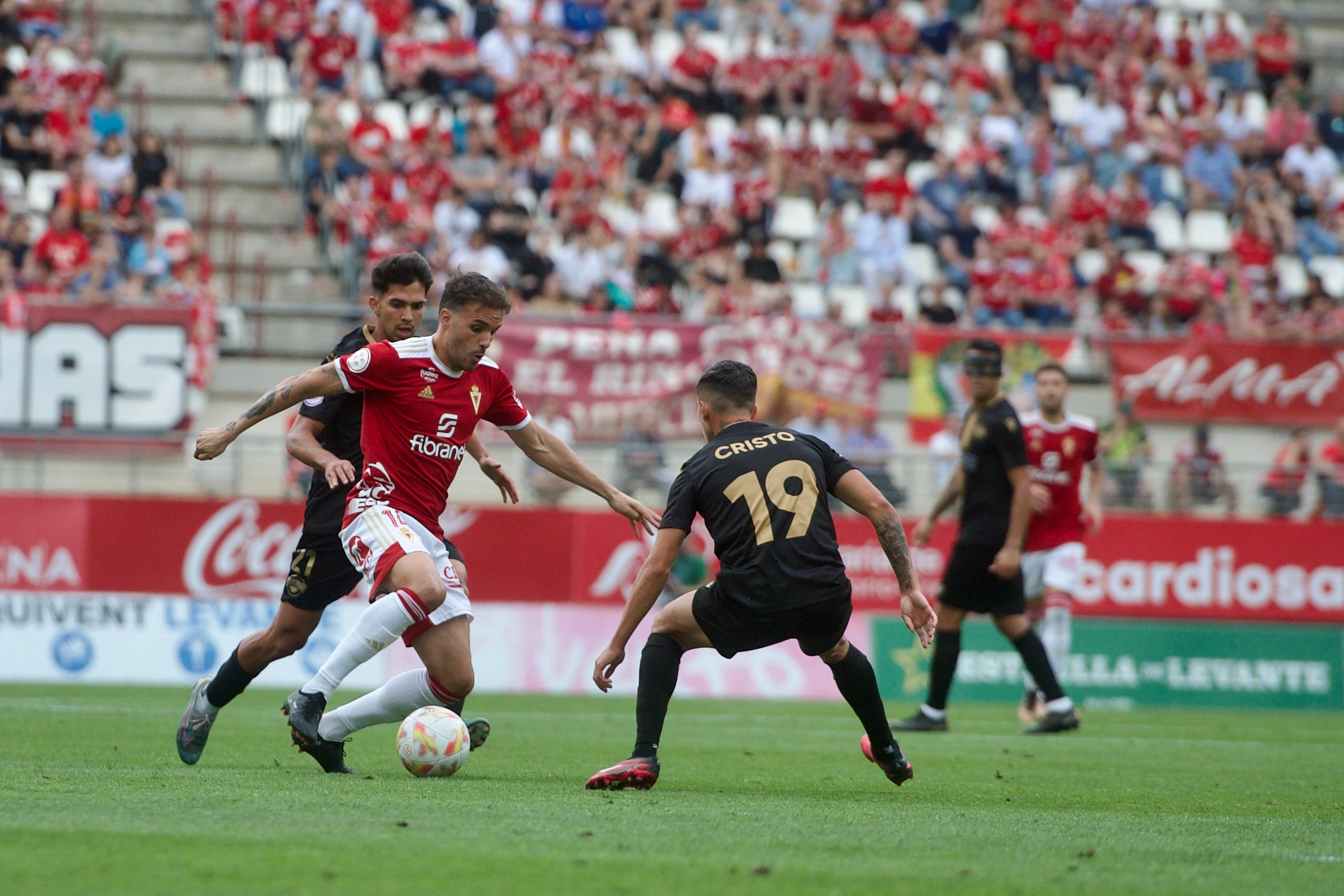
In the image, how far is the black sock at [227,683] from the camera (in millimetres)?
7344

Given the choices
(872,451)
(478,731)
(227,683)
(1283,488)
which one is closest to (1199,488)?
(1283,488)

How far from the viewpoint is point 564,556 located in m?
→ 16.8

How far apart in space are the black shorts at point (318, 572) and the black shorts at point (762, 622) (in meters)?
1.35

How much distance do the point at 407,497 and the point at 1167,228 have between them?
1866 centimetres

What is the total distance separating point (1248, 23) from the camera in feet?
90.7

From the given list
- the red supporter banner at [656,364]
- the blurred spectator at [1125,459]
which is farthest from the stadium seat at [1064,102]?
the red supporter banner at [656,364]

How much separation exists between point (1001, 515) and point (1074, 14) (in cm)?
1753

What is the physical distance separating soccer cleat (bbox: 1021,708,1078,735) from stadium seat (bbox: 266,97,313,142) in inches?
534

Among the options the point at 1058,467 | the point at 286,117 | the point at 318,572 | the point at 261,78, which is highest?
the point at 261,78

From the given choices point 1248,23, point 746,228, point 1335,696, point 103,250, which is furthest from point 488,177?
point 1248,23

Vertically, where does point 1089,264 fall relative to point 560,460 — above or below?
above

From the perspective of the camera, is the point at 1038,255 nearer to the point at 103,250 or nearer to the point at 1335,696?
the point at 1335,696

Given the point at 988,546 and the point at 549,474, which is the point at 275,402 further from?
the point at 549,474

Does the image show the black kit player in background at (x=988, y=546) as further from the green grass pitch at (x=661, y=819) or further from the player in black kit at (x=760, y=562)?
the player in black kit at (x=760, y=562)
